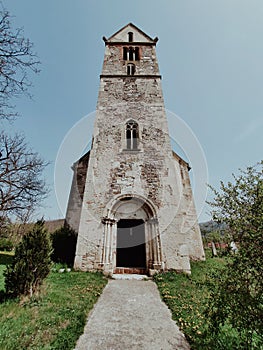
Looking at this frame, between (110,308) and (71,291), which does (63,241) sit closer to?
(71,291)

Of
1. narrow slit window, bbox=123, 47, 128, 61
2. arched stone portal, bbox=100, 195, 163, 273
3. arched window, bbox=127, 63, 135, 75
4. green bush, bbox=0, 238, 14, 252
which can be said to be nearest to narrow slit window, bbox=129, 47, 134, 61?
narrow slit window, bbox=123, 47, 128, 61

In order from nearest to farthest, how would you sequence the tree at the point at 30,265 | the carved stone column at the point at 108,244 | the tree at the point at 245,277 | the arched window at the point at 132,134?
the tree at the point at 245,277 < the tree at the point at 30,265 < the carved stone column at the point at 108,244 < the arched window at the point at 132,134

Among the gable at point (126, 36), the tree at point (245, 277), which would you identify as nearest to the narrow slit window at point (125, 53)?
the gable at point (126, 36)

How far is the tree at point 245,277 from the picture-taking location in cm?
236

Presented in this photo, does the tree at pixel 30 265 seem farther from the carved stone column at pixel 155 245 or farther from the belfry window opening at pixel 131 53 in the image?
the belfry window opening at pixel 131 53

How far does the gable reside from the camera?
1480cm

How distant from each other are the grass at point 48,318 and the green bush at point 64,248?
350 cm

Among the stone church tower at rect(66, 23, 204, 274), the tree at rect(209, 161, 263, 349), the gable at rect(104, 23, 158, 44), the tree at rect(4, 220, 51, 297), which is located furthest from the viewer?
the gable at rect(104, 23, 158, 44)

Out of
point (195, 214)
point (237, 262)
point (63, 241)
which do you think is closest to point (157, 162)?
point (195, 214)

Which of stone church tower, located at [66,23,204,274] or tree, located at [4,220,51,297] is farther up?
stone church tower, located at [66,23,204,274]

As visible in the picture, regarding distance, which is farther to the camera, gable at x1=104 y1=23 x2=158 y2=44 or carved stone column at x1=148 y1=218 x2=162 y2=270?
gable at x1=104 y1=23 x2=158 y2=44

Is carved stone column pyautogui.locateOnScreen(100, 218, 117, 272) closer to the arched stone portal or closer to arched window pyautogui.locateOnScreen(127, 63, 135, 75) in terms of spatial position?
the arched stone portal

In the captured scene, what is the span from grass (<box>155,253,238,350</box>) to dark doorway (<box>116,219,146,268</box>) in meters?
2.83

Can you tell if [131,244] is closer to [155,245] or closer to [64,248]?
[155,245]
